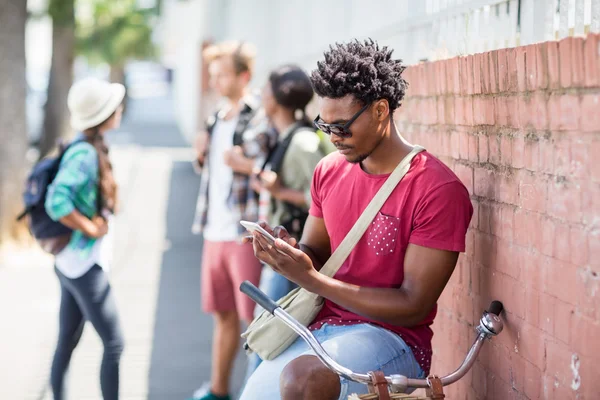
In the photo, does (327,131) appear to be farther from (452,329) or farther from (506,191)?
(452,329)

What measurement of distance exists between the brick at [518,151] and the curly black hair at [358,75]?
0.44 metres

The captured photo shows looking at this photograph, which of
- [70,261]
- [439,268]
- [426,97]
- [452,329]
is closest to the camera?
[439,268]

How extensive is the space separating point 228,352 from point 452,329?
7.33 ft

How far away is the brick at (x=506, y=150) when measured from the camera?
3.47m

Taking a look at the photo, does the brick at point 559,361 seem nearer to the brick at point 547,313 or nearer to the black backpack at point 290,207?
the brick at point 547,313

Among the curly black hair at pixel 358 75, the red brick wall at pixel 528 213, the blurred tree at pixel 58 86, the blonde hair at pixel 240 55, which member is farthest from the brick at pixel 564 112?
the blurred tree at pixel 58 86

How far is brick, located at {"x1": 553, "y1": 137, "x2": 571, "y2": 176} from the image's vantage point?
9.70 ft

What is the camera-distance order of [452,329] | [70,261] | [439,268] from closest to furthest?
1. [439,268]
2. [452,329]
3. [70,261]

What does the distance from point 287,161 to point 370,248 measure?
7.61 ft

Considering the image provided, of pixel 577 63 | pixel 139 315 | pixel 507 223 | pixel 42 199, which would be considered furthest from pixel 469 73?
pixel 139 315

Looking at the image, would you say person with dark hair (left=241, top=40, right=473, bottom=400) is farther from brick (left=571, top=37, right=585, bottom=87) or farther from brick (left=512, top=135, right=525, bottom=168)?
brick (left=571, top=37, right=585, bottom=87)

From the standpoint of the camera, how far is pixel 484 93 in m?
3.68

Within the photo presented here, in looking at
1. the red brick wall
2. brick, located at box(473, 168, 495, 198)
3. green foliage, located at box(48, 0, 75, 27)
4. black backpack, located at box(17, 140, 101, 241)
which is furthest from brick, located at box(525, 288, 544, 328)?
green foliage, located at box(48, 0, 75, 27)

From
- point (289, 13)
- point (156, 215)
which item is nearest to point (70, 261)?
point (289, 13)
